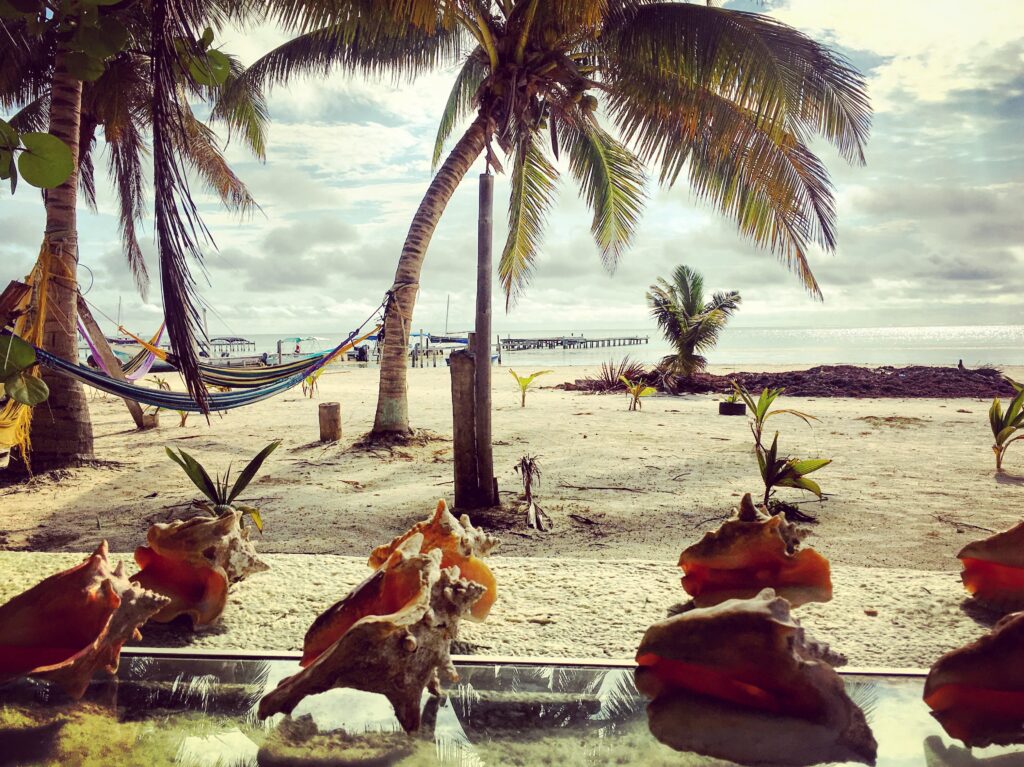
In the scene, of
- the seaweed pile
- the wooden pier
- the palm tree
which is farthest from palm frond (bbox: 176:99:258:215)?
the wooden pier

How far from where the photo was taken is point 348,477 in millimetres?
3811

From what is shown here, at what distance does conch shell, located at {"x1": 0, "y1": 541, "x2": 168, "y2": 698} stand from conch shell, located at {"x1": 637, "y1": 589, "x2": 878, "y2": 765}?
739 millimetres

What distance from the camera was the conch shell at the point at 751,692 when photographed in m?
0.72

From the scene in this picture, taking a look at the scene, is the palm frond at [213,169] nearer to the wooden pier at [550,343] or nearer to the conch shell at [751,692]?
the conch shell at [751,692]

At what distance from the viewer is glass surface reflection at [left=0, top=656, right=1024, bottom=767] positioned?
2.35 ft

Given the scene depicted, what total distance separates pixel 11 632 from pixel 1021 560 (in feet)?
5.87

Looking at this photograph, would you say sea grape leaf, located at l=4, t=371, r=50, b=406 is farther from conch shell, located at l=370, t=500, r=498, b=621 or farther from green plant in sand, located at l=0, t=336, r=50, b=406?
conch shell, located at l=370, t=500, r=498, b=621

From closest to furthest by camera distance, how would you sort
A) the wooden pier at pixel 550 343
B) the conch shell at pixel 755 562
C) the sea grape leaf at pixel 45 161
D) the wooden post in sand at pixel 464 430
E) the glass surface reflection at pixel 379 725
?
1. the sea grape leaf at pixel 45 161
2. the glass surface reflection at pixel 379 725
3. the conch shell at pixel 755 562
4. the wooden post in sand at pixel 464 430
5. the wooden pier at pixel 550 343

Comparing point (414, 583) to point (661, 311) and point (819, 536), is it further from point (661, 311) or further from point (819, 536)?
point (661, 311)

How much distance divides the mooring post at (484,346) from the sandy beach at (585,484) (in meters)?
0.23

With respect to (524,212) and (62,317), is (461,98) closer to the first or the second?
(524,212)

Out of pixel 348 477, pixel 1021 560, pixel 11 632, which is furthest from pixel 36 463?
pixel 1021 560

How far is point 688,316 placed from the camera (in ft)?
32.2

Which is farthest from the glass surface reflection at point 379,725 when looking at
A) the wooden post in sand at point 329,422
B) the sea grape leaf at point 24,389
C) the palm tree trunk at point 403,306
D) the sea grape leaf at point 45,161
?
the wooden post in sand at point 329,422
